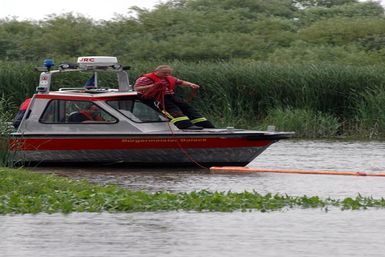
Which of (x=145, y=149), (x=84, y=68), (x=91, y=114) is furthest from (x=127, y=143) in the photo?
(x=84, y=68)

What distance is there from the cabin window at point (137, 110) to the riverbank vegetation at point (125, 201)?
5.61m

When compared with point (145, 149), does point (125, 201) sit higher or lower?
higher

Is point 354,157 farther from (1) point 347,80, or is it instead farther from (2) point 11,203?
(2) point 11,203

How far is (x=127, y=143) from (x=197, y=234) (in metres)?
8.93

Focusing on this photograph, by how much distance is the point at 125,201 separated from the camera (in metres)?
16.0

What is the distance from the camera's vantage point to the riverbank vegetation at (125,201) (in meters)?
15.8

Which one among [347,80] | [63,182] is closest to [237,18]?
[347,80]

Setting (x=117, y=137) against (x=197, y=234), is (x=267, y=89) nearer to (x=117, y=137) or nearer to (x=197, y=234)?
(x=117, y=137)

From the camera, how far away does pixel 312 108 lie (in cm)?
3269

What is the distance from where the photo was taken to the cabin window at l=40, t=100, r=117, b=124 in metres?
23.1

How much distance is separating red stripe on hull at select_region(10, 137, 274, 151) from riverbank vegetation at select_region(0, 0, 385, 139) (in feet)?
27.0

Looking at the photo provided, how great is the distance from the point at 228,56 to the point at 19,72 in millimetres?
14692

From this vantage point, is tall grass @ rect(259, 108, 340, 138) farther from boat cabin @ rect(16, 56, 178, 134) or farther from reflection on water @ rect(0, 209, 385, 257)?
reflection on water @ rect(0, 209, 385, 257)

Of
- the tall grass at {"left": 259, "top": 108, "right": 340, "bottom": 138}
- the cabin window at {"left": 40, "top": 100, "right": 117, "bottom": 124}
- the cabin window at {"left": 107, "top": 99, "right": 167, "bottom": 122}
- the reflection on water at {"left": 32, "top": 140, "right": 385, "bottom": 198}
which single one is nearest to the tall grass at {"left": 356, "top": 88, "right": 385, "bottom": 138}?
the tall grass at {"left": 259, "top": 108, "right": 340, "bottom": 138}
